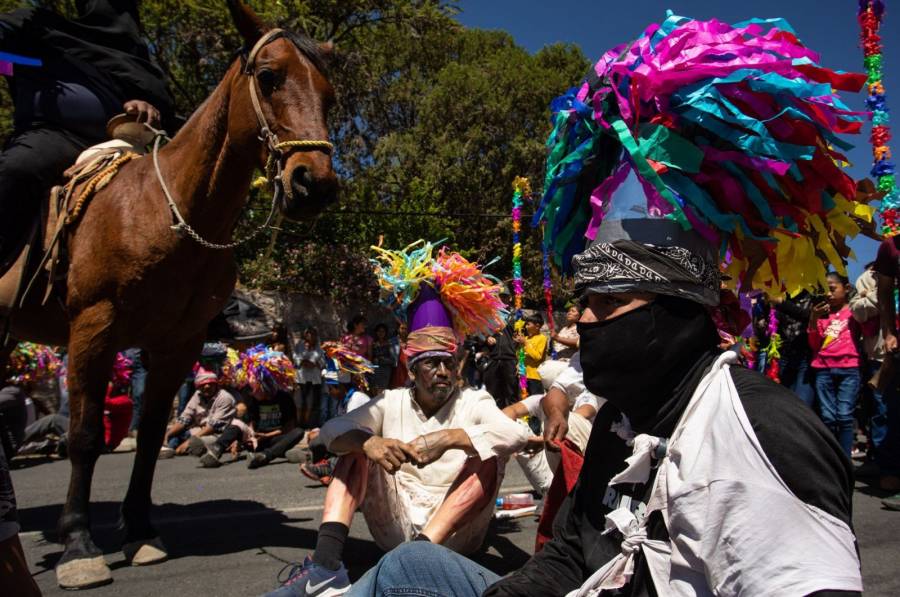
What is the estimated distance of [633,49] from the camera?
198 centimetres

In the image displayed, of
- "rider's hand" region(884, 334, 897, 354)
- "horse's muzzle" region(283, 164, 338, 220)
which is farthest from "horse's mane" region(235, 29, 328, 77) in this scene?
"rider's hand" region(884, 334, 897, 354)

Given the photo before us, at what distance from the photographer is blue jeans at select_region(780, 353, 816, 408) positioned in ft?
24.0

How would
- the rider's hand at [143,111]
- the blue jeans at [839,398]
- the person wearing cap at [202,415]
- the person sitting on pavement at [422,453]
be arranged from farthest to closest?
the person wearing cap at [202,415] → the blue jeans at [839,398] → the rider's hand at [143,111] → the person sitting on pavement at [422,453]

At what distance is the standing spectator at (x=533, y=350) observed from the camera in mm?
10312

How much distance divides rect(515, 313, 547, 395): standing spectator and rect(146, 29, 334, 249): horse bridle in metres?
6.86

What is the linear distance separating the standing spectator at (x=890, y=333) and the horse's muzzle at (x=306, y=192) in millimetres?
4684

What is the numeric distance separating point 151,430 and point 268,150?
6.91 ft

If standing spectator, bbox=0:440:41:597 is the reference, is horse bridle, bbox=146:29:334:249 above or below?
above

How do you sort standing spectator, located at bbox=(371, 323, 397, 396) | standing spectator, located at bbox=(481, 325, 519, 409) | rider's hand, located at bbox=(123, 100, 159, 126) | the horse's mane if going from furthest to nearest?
standing spectator, located at bbox=(371, 323, 397, 396), standing spectator, located at bbox=(481, 325, 519, 409), rider's hand, located at bbox=(123, 100, 159, 126), the horse's mane

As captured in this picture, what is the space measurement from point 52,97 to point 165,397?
2.15 meters

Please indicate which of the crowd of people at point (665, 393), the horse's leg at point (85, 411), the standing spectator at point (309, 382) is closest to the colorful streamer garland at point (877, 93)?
the crowd of people at point (665, 393)

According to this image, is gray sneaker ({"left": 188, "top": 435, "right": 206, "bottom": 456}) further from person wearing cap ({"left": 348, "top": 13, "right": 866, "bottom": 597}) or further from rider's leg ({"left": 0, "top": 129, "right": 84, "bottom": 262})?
person wearing cap ({"left": 348, "top": 13, "right": 866, "bottom": 597})

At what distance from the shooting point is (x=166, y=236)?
386 cm

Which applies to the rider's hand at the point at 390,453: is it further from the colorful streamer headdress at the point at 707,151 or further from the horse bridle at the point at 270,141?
the colorful streamer headdress at the point at 707,151
